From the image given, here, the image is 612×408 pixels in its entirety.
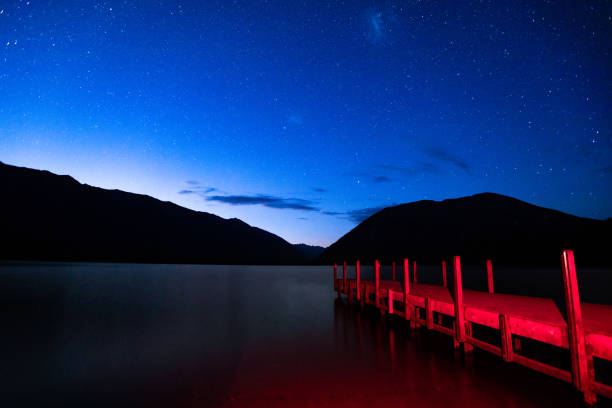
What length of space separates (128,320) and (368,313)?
14405 mm

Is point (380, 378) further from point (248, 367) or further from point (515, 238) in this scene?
point (515, 238)

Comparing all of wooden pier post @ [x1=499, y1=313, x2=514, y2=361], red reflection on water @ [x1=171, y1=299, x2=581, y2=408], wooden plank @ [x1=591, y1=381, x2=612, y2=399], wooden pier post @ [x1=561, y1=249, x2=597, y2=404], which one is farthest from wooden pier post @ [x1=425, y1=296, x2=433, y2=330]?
wooden plank @ [x1=591, y1=381, x2=612, y2=399]

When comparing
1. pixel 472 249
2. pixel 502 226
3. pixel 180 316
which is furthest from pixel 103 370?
pixel 502 226

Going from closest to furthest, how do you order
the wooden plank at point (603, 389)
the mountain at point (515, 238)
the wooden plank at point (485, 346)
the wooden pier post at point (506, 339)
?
1. the wooden plank at point (603, 389)
2. the wooden pier post at point (506, 339)
3. the wooden plank at point (485, 346)
4. the mountain at point (515, 238)

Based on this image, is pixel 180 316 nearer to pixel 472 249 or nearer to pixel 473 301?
pixel 473 301

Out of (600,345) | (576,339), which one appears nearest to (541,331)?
(576,339)

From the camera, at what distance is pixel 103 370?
10.3 metres

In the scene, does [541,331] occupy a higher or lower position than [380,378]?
higher

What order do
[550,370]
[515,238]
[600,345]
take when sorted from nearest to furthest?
[600,345] → [550,370] → [515,238]

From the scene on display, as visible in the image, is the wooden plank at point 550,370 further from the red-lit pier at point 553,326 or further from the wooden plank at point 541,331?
the wooden plank at point 541,331

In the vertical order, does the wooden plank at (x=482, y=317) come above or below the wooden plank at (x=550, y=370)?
above

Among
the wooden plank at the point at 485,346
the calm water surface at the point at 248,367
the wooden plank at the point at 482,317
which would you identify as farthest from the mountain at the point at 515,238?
the wooden plank at the point at 485,346

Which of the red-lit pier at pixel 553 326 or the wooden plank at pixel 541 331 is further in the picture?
the wooden plank at pixel 541 331

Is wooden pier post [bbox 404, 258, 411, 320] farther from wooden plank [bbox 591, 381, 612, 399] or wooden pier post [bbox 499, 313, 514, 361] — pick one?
wooden plank [bbox 591, 381, 612, 399]
